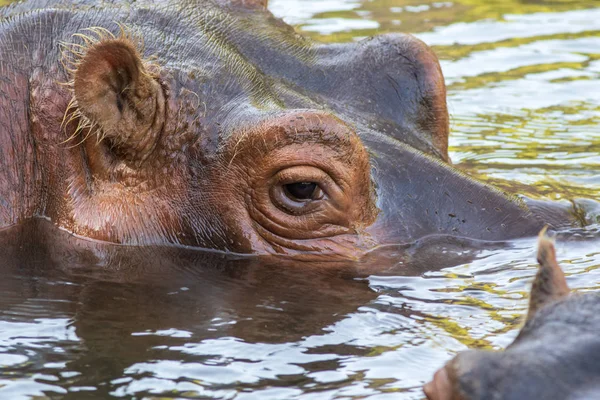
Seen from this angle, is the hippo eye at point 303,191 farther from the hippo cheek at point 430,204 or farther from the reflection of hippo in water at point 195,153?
the hippo cheek at point 430,204

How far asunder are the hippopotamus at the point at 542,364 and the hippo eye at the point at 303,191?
5.75 feet

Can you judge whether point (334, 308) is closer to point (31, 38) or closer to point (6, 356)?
point (6, 356)

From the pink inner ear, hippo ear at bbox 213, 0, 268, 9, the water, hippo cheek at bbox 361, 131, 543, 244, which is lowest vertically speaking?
the pink inner ear

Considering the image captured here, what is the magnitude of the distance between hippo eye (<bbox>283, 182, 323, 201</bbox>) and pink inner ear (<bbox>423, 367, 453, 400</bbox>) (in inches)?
71.3

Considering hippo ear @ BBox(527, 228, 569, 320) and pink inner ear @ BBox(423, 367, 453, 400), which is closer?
pink inner ear @ BBox(423, 367, 453, 400)

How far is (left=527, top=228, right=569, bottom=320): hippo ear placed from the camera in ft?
11.8

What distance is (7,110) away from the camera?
5.31m

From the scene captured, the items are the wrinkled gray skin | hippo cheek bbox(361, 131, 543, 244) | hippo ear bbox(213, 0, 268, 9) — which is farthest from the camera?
hippo ear bbox(213, 0, 268, 9)

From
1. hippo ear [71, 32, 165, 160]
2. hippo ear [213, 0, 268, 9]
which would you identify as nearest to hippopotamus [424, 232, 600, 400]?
hippo ear [71, 32, 165, 160]

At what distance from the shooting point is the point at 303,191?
16.8ft

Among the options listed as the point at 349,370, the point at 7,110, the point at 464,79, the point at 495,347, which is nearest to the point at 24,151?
the point at 7,110

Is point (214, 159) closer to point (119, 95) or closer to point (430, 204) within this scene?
point (119, 95)

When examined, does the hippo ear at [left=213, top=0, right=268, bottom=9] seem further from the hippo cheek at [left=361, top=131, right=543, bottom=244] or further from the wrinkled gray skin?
the wrinkled gray skin

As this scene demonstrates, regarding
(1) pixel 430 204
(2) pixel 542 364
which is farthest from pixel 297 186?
(2) pixel 542 364
